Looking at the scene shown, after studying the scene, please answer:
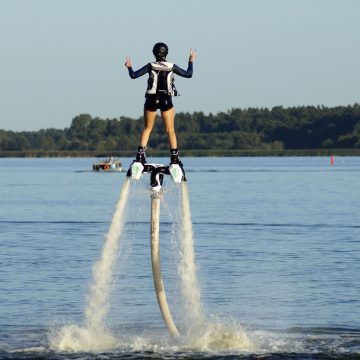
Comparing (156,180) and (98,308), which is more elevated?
(156,180)

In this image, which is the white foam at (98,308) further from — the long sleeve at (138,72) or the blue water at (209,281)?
the long sleeve at (138,72)

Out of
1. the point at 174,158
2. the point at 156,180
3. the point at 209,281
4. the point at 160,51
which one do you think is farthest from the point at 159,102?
the point at 209,281

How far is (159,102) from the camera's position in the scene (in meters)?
27.4

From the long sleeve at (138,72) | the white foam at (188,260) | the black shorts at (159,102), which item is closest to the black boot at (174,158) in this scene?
the white foam at (188,260)

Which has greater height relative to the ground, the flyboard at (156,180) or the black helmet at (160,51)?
the black helmet at (160,51)

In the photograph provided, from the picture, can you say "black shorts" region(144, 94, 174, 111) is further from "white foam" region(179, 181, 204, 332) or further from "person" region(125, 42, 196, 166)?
"white foam" region(179, 181, 204, 332)

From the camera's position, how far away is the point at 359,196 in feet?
422

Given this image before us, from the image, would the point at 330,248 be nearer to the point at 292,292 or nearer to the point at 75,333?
the point at 292,292

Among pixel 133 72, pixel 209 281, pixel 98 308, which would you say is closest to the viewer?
pixel 133 72

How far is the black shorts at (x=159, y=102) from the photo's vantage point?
89.9 feet

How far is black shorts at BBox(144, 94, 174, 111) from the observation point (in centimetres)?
2741

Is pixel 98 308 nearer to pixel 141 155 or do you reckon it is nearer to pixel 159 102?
pixel 141 155

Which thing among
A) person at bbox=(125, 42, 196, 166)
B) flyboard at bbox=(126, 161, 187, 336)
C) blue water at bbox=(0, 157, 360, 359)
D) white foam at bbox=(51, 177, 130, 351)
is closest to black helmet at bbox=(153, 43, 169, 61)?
person at bbox=(125, 42, 196, 166)

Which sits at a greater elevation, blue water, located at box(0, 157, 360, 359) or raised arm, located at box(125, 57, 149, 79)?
raised arm, located at box(125, 57, 149, 79)
